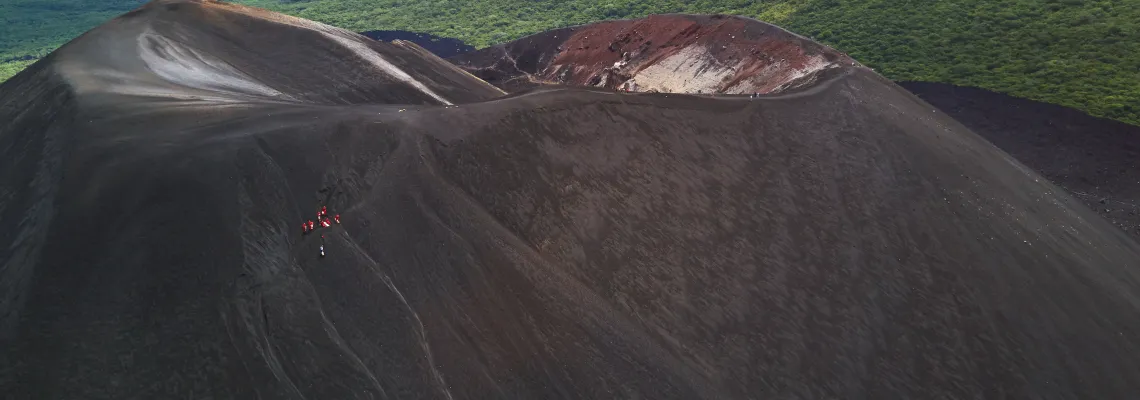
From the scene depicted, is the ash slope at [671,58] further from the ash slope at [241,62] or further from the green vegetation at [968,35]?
the green vegetation at [968,35]

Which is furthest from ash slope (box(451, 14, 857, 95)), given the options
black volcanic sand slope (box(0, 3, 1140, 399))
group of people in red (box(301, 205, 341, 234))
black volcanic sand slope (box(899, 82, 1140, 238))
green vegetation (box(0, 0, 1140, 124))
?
group of people in red (box(301, 205, 341, 234))

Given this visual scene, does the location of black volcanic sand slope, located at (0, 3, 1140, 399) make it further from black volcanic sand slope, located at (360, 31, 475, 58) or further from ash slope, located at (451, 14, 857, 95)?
black volcanic sand slope, located at (360, 31, 475, 58)

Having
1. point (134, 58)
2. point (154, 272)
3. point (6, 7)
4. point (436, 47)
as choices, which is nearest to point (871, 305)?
point (154, 272)

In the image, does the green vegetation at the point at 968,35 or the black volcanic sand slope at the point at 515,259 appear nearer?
the black volcanic sand slope at the point at 515,259

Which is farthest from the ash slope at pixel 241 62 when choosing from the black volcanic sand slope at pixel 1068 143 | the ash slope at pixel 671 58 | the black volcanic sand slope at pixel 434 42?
the black volcanic sand slope at pixel 434 42

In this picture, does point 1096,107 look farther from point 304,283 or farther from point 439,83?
point 304,283

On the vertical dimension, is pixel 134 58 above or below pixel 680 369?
above

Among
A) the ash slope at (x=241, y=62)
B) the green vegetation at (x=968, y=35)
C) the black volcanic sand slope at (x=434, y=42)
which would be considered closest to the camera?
the ash slope at (x=241, y=62)
